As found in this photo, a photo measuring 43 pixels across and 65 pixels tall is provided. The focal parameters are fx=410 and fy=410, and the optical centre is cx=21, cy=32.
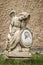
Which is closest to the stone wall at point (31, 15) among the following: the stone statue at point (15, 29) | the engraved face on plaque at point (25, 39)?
the stone statue at point (15, 29)

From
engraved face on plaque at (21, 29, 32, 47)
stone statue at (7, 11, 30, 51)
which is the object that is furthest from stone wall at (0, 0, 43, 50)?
engraved face on plaque at (21, 29, 32, 47)

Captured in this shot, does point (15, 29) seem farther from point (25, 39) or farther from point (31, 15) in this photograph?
point (31, 15)

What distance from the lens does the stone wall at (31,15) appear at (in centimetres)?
1877

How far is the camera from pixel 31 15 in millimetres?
18859

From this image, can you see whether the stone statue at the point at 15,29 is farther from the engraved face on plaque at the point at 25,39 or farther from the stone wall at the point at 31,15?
the stone wall at the point at 31,15

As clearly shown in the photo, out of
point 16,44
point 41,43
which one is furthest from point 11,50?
point 41,43

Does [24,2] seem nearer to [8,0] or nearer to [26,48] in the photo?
[8,0]

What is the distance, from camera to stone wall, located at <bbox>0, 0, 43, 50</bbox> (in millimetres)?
18766

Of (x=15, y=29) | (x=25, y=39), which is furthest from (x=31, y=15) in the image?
(x=25, y=39)

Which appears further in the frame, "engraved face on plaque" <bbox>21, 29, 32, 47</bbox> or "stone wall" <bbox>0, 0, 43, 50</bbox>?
"stone wall" <bbox>0, 0, 43, 50</bbox>

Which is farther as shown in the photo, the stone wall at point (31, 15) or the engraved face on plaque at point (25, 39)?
the stone wall at point (31, 15)

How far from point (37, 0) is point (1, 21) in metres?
1.92

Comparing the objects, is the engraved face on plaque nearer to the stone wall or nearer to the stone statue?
the stone statue

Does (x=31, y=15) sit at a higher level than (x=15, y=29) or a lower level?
lower
